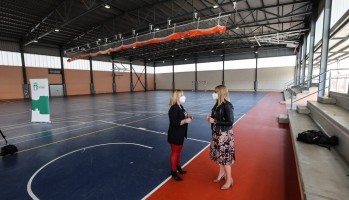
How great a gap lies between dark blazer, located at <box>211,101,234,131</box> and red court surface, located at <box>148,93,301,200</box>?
1190mm

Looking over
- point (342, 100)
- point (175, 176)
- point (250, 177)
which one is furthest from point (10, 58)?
point (342, 100)

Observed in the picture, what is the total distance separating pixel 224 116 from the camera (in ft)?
10.3

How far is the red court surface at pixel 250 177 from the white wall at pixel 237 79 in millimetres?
26267

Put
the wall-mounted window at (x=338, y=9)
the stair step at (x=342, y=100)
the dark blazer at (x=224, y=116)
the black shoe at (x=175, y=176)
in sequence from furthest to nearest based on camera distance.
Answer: the wall-mounted window at (x=338, y=9) → the stair step at (x=342, y=100) → the black shoe at (x=175, y=176) → the dark blazer at (x=224, y=116)

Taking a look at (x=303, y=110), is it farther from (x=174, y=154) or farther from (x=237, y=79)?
Result: (x=237, y=79)

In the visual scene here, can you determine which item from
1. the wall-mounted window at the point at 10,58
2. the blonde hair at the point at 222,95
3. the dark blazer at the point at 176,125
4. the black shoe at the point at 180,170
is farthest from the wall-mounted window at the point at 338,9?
the wall-mounted window at the point at 10,58

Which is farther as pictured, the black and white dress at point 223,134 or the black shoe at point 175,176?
the black shoe at point 175,176

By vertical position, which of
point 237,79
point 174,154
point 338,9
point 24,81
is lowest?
point 174,154

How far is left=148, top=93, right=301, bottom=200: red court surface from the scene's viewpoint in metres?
3.18

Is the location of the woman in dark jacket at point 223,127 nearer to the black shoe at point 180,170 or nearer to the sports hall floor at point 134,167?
the sports hall floor at point 134,167

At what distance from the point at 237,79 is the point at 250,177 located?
98.7ft

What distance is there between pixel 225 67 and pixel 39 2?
27574 mm

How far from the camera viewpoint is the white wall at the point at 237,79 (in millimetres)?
28405

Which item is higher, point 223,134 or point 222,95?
point 222,95
